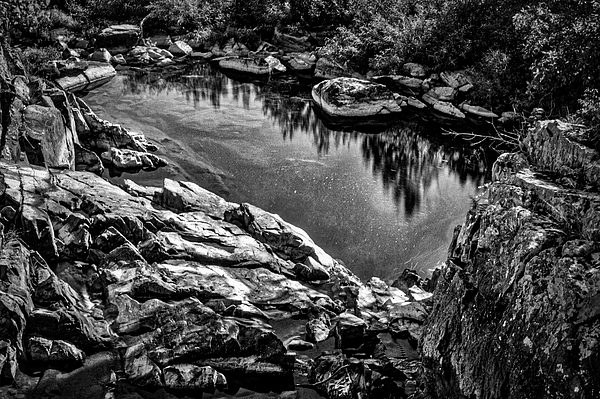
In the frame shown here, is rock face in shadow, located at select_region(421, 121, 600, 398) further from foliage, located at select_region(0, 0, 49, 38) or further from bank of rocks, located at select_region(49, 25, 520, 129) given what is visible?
foliage, located at select_region(0, 0, 49, 38)

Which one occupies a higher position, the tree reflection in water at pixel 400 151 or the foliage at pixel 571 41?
the foliage at pixel 571 41

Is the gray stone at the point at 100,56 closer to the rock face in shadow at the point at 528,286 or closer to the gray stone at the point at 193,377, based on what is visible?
the gray stone at the point at 193,377

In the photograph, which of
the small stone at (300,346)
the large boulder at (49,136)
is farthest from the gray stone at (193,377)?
the large boulder at (49,136)

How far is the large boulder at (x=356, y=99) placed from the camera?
3356 centimetres

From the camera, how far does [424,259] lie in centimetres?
2052

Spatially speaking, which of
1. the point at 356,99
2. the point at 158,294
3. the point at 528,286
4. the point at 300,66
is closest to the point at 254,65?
the point at 300,66

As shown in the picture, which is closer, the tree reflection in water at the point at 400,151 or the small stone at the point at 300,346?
the small stone at the point at 300,346

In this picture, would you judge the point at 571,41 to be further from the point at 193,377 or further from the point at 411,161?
the point at 193,377

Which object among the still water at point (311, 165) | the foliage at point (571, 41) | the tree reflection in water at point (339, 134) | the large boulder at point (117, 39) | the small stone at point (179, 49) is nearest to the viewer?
the foliage at point (571, 41)

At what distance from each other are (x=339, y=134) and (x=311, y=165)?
4.99 m

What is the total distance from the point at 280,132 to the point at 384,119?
6163 millimetres

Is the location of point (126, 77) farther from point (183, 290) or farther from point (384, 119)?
point (183, 290)

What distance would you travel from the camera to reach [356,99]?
3372 centimetres

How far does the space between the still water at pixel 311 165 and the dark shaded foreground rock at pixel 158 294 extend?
2.54m
